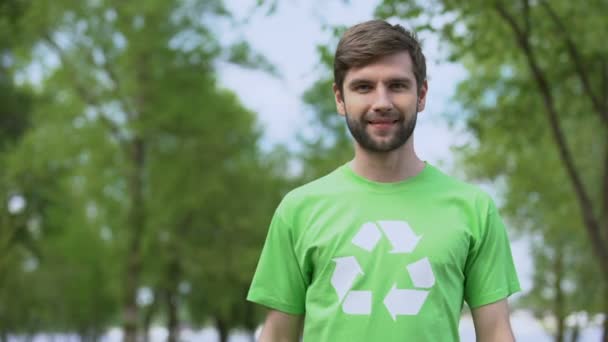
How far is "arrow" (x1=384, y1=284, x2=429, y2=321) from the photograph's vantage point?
8.10 ft

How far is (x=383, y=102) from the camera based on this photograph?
254 cm

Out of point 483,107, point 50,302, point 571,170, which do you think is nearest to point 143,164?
point 483,107

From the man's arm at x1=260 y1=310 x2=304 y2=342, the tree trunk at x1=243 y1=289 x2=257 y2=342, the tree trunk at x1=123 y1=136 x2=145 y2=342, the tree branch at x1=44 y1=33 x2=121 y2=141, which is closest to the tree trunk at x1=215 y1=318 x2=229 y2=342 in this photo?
the tree trunk at x1=243 y1=289 x2=257 y2=342

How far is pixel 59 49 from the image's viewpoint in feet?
72.5

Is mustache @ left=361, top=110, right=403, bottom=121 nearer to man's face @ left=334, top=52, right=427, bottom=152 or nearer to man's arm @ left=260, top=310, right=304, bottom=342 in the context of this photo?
man's face @ left=334, top=52, right=427, bottom=152

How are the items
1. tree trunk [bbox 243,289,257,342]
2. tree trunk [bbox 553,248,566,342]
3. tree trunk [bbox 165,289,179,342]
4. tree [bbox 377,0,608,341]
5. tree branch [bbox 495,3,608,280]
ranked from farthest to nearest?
1. tree trunk [bbox 243,289,257,342]
2. tree trunk [bbox 165,289,179,342]
3. tree trunk [bbox 553,248,566,342]
4. tree branch [bbox 495,3,608,280]
5. tree [bbox 377,0,608,341]

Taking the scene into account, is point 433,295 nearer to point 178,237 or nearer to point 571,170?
point 571,170

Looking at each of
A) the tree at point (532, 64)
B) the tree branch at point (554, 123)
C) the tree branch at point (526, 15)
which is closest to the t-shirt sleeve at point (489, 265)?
the tree at point (532, 64)

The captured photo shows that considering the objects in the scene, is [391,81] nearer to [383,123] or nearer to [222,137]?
[383,123]

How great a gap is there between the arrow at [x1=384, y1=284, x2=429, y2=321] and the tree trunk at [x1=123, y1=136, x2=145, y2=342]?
2062 centimetres

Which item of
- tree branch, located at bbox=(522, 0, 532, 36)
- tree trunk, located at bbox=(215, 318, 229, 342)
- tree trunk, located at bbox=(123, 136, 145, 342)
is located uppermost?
tree branch, located at bbox=(522, 0, 532, 36)

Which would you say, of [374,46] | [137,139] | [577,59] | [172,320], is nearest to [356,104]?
[374,46]

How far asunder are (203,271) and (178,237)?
179 centimetres

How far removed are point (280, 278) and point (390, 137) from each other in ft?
1.65
